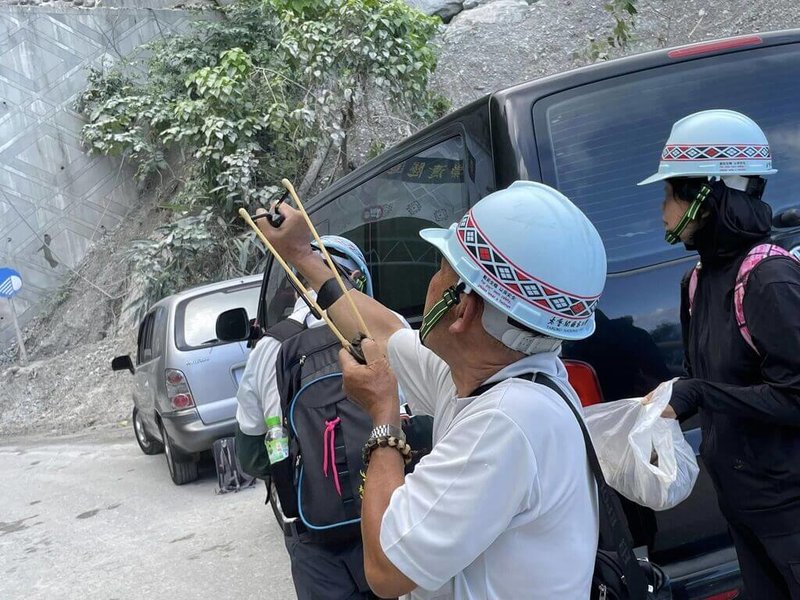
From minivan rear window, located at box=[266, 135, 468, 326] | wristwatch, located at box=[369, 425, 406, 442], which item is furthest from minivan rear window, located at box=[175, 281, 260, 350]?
wristwatch, located at box=[369, 425, 406, 442]

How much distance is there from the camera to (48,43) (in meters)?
15.5

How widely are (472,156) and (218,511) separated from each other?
446 cm

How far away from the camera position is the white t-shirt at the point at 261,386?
2.64m

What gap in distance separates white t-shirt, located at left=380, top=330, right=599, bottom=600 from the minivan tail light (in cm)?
182

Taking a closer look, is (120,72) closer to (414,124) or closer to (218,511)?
(414,124)

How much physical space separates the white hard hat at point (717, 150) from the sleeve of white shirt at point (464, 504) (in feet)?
3.85

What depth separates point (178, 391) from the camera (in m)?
7.00

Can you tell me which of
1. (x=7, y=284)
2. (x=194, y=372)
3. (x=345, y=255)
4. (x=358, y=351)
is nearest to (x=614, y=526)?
(x=358, y=351)

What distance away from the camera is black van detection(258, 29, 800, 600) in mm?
2533

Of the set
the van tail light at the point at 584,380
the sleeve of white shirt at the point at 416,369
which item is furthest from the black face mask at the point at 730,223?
the sleeve of white shirt at the point at 416,369

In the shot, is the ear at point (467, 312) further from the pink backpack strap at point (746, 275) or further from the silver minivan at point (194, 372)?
the silver minivan at point (194, 372)

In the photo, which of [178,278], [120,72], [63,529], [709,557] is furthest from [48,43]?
[709,557]

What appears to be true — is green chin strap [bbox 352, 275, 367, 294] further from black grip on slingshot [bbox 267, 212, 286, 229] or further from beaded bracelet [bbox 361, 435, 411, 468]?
beaded bracelet [bbox 361, 435, 411, 468]

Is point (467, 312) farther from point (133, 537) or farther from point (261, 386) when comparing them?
point (133, 537)
